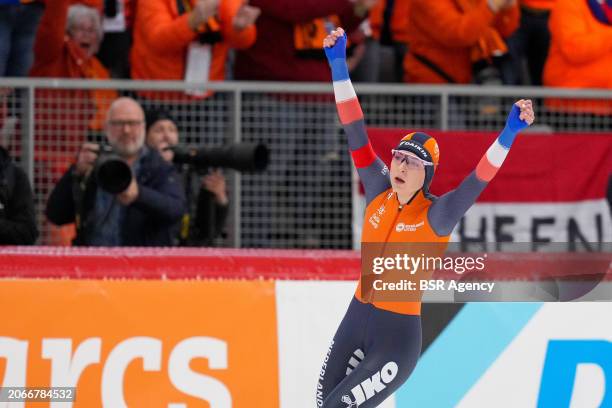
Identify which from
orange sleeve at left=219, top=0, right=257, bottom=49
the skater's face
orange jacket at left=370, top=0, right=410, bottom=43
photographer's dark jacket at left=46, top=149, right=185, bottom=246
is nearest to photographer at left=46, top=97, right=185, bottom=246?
photographer's dark jacket at left=46, top=149, right=185, bottom=246

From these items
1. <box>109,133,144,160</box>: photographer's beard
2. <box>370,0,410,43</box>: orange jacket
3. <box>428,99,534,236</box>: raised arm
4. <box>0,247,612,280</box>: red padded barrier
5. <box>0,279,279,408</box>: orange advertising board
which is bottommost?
<box>0,279,279,408</box>: orange advertising board

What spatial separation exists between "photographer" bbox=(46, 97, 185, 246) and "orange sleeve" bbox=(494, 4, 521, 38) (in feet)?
10.1

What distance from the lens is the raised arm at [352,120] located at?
6414mm

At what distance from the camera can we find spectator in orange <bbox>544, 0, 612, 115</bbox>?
980 cm

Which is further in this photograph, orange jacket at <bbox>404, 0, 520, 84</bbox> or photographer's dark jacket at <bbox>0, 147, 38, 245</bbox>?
orange jacket at <bbox>404, 0, 520, 84</bbox>

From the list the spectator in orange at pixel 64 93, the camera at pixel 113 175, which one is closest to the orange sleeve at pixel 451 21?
the spectator in orange at pixel 64 93

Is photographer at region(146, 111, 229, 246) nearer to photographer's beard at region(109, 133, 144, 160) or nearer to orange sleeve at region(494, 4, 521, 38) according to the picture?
photographer's beard at region(109, 133, 144, 160)

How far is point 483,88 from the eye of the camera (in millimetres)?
9469

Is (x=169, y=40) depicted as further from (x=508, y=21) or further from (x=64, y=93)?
(x=508, y=21)

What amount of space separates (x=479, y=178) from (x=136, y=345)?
1.93m

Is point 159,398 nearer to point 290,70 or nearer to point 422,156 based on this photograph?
point 422,156

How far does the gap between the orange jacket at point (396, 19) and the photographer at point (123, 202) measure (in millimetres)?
2634

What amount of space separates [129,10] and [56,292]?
146 inches

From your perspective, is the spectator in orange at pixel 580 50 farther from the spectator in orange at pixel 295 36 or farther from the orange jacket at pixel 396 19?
the spectator in orange at pixel 295 36
